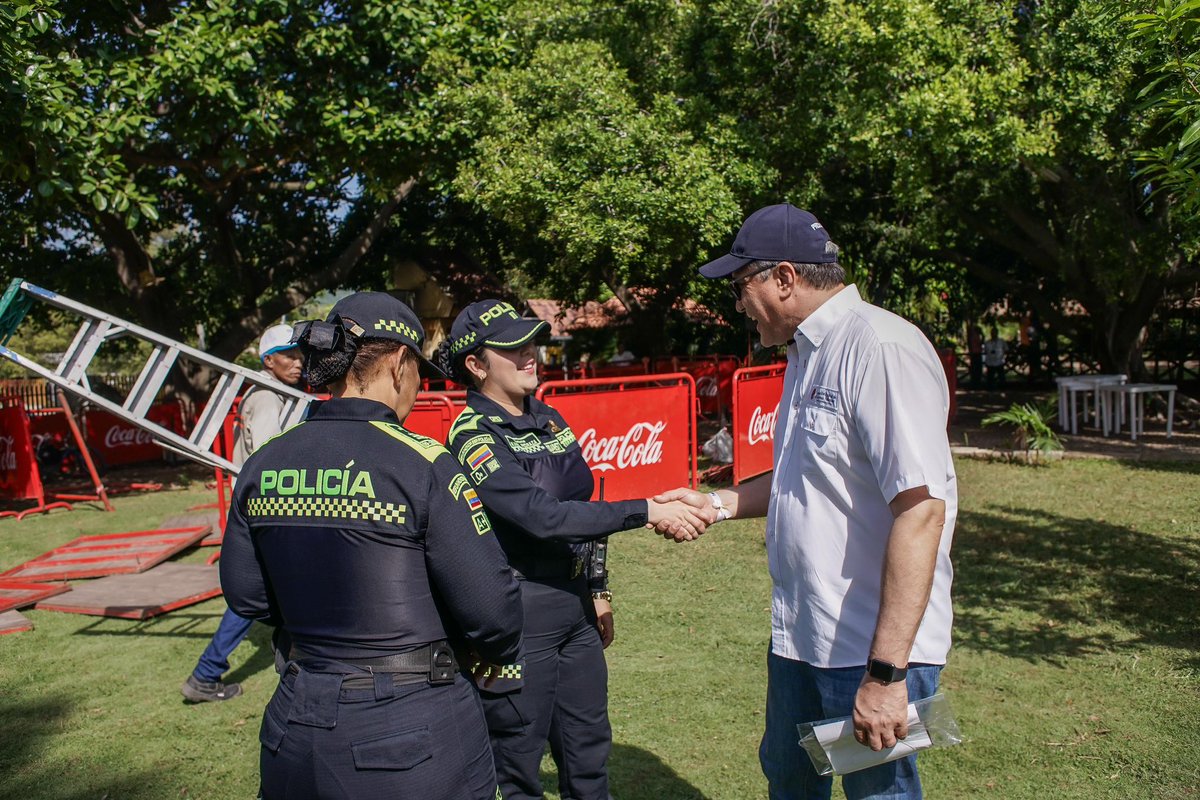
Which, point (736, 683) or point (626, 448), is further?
point (626, 448)

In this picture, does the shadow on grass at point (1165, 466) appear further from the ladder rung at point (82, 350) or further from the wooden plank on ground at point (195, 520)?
the ladder rung at point (82, 350)

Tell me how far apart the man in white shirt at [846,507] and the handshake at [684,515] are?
57cm

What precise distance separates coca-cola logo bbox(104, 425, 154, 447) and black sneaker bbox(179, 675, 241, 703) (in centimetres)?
1167

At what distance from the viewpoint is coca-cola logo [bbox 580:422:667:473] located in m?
8.33

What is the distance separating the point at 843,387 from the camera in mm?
2344

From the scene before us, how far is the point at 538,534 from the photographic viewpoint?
2.86 m

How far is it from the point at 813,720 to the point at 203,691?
384 centimetres

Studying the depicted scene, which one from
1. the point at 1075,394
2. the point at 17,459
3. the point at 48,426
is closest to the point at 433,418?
the point at 17,459

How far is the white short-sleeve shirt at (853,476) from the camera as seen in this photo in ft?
7.29

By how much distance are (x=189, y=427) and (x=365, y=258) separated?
5.84 meters

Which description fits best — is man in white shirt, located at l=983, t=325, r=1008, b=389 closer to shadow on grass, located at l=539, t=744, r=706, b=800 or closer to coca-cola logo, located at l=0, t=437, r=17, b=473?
coca-cola logo, located at l=0, t=437, r=17, b=473

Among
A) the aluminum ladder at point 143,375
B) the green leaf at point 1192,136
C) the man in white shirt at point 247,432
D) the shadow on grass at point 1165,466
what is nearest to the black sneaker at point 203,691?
the man in white shirt at point 247,432

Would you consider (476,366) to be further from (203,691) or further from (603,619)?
(203,691)

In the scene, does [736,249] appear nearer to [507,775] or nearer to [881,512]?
[881,512]
